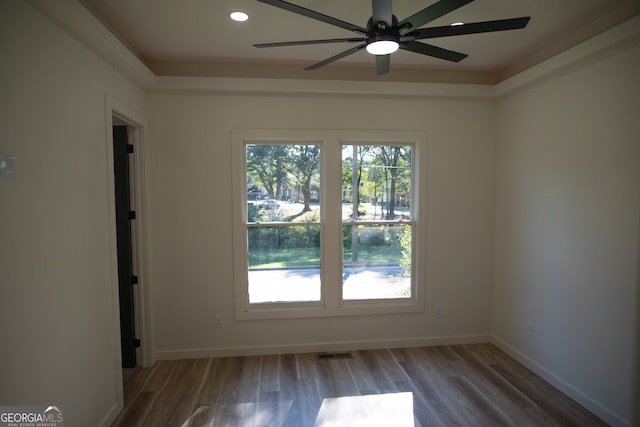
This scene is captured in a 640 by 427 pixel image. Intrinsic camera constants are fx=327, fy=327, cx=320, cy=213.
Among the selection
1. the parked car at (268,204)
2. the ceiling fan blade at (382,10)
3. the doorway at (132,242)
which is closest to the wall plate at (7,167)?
the doorway at (132,242)

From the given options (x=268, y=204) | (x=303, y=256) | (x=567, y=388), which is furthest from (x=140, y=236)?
(x=567, y=388)

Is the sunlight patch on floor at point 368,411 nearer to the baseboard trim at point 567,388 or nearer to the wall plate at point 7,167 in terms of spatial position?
the baseboard trim at point 567,388

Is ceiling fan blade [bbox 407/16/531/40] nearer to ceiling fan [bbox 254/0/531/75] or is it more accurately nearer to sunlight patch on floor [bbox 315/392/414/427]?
ceiling fan [bbox 254/0/531/75]

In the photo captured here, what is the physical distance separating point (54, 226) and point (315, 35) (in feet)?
7.29

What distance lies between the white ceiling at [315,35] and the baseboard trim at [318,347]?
2747 millimetres

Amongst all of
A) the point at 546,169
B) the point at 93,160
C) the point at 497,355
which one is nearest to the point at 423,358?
the point at 497,355

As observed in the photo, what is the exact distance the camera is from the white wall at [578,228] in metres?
2.23

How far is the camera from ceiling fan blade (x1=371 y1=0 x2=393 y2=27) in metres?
1.49

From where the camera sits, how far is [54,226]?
180cm

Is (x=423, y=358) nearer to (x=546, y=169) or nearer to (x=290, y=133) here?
(x=546, y=169)

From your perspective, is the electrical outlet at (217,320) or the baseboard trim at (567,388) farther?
the electrical outlet at (217,320)

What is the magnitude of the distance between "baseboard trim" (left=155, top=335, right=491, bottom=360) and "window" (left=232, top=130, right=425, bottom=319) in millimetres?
333

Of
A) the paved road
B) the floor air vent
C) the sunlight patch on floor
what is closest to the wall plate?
the paved road

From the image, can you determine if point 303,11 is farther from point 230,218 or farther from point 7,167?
point 230,218
